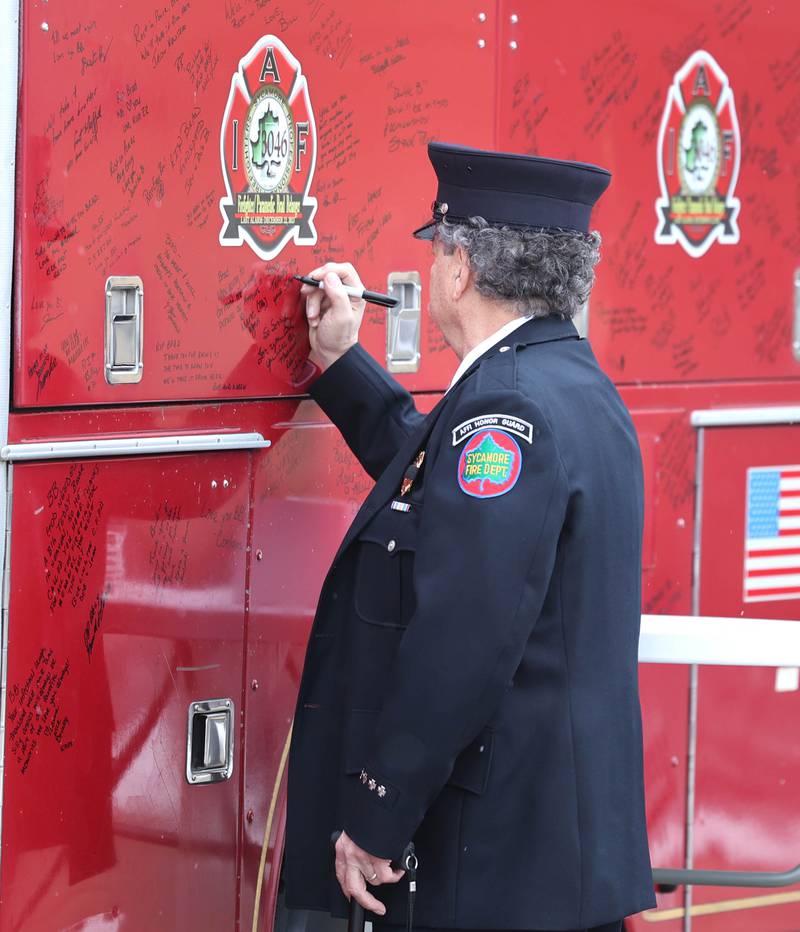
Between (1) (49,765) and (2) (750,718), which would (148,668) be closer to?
(1) (49,765)

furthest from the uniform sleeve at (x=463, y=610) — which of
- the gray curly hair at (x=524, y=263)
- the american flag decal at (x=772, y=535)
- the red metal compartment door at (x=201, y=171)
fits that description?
the american flag decal at (x=772, y=535)

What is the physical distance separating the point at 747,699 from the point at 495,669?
1569 millimetres

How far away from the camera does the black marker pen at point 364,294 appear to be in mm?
2811

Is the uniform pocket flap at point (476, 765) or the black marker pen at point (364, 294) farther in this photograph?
the black marker pen at point (364, 294)

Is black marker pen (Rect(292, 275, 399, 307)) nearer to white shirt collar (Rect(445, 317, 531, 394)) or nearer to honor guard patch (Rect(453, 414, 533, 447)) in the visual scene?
white shirt collar (Rect(445, 317, 531, 394))

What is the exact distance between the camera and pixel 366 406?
9.41 feet

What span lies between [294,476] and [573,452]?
635mm

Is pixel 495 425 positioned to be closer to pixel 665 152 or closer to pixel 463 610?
pixel 463 610

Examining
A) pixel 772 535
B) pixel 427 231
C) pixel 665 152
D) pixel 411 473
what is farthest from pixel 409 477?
pixel 772 535

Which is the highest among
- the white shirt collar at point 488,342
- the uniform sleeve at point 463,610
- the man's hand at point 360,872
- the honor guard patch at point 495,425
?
the white shirt collar at point 488,342

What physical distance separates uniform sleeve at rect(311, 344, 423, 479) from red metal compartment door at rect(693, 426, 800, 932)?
3.16 ft

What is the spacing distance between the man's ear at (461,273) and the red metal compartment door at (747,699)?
3.90 ft

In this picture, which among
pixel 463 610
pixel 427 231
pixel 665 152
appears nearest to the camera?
pixel 463 610

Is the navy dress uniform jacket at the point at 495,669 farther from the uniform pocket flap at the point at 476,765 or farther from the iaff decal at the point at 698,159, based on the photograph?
the iaff decal at the point at 698,159
